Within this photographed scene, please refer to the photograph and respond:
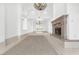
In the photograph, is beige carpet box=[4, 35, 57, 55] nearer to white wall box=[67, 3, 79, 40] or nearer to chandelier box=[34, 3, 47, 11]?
white wall box=[67, 3, 79, 40]

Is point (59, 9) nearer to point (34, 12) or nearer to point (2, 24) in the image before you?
point (34, 12)

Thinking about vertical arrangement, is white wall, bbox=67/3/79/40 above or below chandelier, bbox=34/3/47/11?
below

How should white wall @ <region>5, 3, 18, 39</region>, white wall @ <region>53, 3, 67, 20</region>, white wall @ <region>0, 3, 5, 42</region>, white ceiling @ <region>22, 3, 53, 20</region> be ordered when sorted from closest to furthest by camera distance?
white wall @ <region>0, 3, 5, 42</region> → white wall @ <region>5, 3, 18, 39</region> → white wall @ <region>53, 3, 67, 20</region> → white ceiling @ <region>22, 3, 53, 20</region>

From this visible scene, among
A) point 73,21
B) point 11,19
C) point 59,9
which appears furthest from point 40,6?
point 73,21

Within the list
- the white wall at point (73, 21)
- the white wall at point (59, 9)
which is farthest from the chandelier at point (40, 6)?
the white wall at point (73, 21)

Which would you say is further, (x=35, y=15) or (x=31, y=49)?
(x=35, y=15)

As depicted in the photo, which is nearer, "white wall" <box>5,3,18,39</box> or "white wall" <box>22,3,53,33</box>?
"white wall" <box>5,3,18,39</box>

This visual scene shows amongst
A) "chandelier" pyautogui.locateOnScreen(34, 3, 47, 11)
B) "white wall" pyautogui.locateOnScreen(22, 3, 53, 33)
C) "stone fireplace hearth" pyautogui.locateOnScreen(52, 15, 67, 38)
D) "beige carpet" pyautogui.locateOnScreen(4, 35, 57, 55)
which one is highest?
"chandelier" pyautogui.locateOnScreen(34, 3, 47, 11)

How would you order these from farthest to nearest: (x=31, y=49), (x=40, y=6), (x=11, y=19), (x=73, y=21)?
(x=11, y=19) → (x=40, y=6) → (x=73, y=21) → (x=31, y=49)

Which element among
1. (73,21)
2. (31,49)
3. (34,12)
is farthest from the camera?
(34,12)

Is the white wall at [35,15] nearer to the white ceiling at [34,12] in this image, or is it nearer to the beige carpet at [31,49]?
the white ceiling at [34,12]

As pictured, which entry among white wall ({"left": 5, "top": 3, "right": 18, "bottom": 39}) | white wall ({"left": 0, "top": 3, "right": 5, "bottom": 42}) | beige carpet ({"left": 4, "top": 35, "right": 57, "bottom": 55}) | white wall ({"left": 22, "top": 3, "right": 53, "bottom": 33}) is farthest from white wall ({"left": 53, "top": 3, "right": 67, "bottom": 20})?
white wall ({"left": 0, "top": 3, "right": 5, "bottom": 42})

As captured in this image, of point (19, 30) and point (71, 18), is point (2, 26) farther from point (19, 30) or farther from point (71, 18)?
point (71, 18)

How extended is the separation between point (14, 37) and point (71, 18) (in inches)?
86.7
